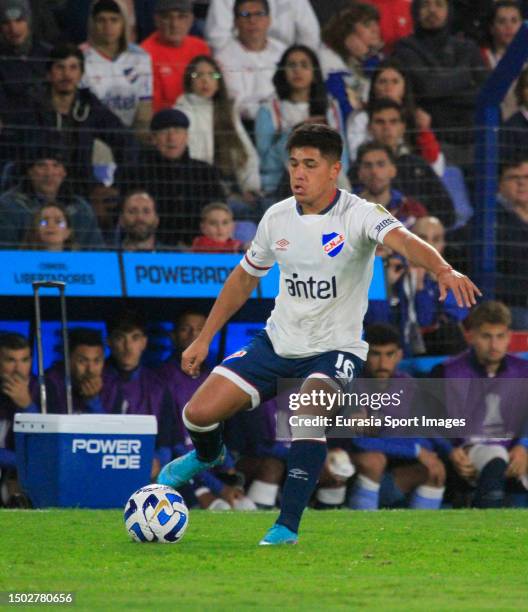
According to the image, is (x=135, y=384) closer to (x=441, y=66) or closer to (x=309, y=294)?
(x=309, y=294)

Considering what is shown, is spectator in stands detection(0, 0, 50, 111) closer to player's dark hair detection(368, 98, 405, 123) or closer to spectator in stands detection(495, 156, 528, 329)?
player's dark hair detection(368, 98, 405, 123)

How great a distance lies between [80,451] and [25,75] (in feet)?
12.2

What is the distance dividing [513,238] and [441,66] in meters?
2.55

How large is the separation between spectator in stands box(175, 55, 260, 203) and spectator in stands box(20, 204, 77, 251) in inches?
63.5

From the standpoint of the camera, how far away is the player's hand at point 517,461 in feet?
35.6

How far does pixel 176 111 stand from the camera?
38.9 feet

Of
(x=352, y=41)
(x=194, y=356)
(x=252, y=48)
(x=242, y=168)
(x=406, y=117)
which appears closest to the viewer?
(x=194, y=356)

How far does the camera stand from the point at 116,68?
40.4ft

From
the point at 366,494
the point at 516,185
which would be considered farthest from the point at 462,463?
the point at 516,185

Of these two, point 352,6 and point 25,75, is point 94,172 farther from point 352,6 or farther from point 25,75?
point 352,6

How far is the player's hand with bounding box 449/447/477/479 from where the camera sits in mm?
10844

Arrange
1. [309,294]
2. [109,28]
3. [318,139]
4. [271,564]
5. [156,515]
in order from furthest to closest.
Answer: [109,28]
[309,294]
[318,139]
[156,515]
[271,564]

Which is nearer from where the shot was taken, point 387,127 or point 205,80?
point 205,80

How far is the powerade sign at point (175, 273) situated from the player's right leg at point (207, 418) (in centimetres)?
369
